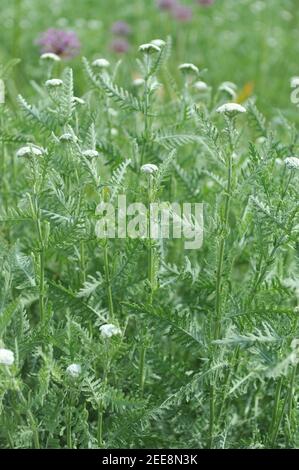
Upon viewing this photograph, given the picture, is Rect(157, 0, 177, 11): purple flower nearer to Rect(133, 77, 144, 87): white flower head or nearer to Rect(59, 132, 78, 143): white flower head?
Rect(133, 77, 144, 87): white flower head

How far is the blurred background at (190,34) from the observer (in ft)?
15.0

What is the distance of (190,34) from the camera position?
5.13m

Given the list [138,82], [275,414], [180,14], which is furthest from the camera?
[180,14]

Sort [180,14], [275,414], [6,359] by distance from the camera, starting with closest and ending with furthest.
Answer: [6,359]
[275,414]
[180,14]

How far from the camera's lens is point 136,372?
1835 mm

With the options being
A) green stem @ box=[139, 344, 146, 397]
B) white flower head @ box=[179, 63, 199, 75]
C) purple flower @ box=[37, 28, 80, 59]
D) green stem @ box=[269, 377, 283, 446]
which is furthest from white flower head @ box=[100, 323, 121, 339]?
purple flower @ box=[37, 28, 80, 59]

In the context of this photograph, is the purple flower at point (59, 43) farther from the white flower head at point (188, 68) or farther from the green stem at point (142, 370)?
the green stem at point (142, 370)

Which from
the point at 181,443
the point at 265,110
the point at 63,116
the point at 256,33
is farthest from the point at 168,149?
the point at 256,33

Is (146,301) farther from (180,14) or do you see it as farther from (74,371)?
(180,14)

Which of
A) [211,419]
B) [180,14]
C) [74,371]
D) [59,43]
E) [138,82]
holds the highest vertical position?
[180,14]

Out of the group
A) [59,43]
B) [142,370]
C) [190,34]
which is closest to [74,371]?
[142,370]

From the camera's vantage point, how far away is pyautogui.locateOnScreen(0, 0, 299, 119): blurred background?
4.56 meters

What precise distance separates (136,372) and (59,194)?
1.47 ft
